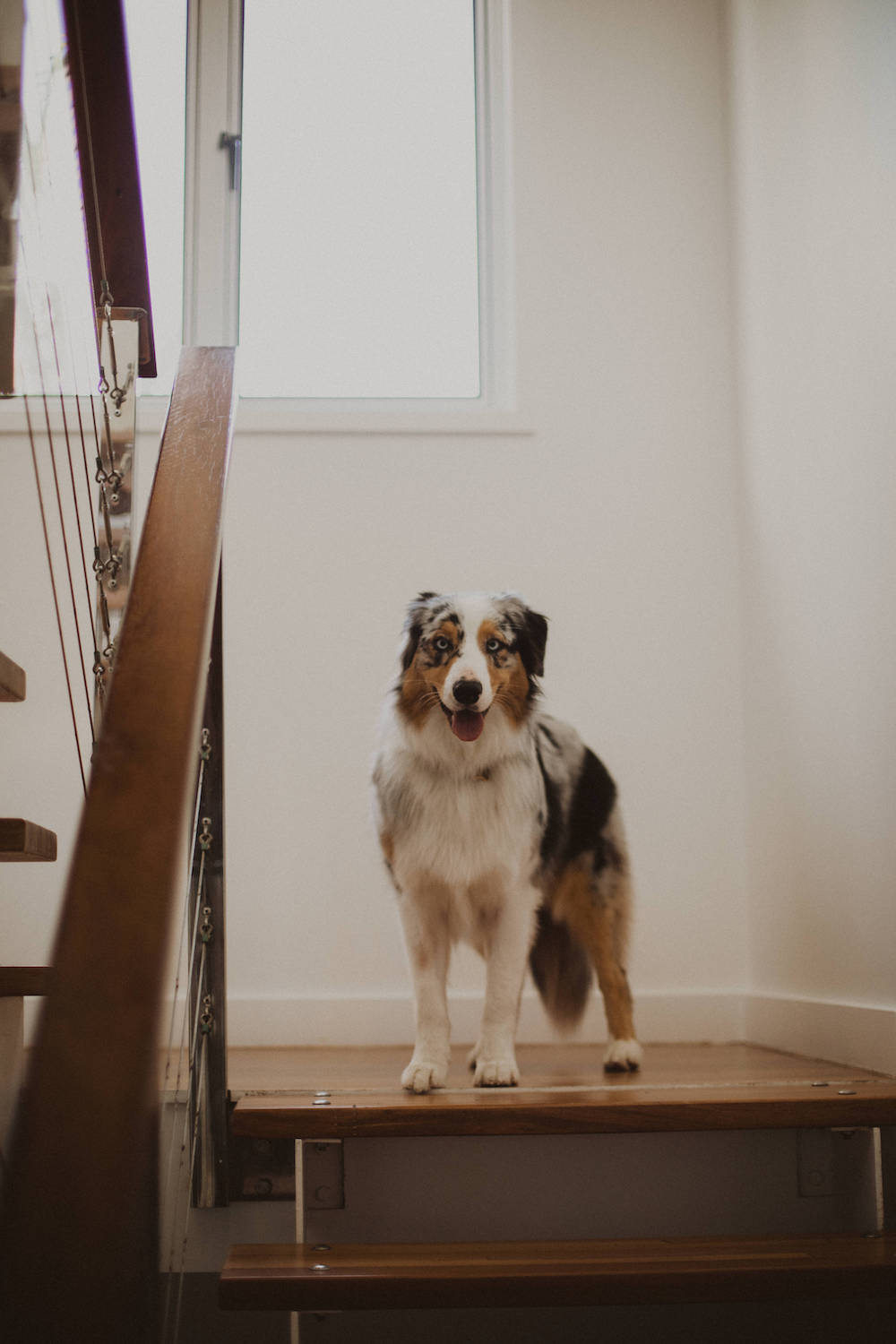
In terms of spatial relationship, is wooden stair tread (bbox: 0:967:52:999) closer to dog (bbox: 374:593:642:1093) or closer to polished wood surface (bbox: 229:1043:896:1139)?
polished wood surface (bbox: 229:1043:896:1139)

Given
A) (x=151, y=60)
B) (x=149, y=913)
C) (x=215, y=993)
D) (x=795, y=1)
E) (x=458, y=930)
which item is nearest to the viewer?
(x=149, y=913)

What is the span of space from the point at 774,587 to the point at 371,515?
1067mm

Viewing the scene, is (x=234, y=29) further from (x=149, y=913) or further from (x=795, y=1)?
(x=149, y=913)

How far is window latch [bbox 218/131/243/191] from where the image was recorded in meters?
3.29

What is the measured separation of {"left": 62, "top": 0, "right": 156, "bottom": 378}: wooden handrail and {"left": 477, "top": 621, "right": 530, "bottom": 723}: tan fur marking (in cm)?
75

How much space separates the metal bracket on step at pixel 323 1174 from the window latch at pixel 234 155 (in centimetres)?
268

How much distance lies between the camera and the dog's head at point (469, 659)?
1.99 m

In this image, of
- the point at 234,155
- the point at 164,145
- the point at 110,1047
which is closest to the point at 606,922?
the point at 110,1047

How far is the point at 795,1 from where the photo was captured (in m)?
2.75

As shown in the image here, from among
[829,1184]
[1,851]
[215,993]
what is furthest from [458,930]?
[1,851]

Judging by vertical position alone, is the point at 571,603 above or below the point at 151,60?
below

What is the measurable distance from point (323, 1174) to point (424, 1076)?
26 centimetres

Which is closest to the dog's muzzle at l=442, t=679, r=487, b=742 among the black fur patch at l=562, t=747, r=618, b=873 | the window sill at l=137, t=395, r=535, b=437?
the black fur patch at l=562, t=747, r=618, b=873

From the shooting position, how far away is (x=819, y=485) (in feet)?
8.36
